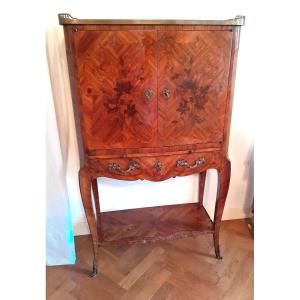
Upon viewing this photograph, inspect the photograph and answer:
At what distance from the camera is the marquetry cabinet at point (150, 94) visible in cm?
111

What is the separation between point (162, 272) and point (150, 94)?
1147mm

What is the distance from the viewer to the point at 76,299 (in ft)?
4.77

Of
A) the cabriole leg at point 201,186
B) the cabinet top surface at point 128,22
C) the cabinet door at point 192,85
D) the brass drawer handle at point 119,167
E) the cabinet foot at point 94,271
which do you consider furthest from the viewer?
the cabriole leg at point 201,186

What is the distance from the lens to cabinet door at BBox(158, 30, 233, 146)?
1.16 m

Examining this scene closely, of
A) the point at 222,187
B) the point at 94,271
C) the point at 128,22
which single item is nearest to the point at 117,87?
the point at 128,22

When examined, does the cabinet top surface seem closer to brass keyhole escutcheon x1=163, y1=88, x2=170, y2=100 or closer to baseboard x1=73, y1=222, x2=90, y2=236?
brass keyhole escutcheon x1=163, y1=88, x2=170, y2=100

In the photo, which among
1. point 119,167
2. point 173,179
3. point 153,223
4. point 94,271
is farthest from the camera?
point 173,179

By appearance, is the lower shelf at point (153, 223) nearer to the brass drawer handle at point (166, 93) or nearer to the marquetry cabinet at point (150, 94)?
the marquetry cabinet at point (150, 94)

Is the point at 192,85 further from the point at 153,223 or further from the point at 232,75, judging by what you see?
the point at 153,223

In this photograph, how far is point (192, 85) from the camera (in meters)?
1.22

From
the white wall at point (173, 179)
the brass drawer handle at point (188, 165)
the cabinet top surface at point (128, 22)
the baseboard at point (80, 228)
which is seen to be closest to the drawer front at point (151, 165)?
the brass drawer handle at point (188, 165)

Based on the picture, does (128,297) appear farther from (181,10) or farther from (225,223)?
(181,10)
